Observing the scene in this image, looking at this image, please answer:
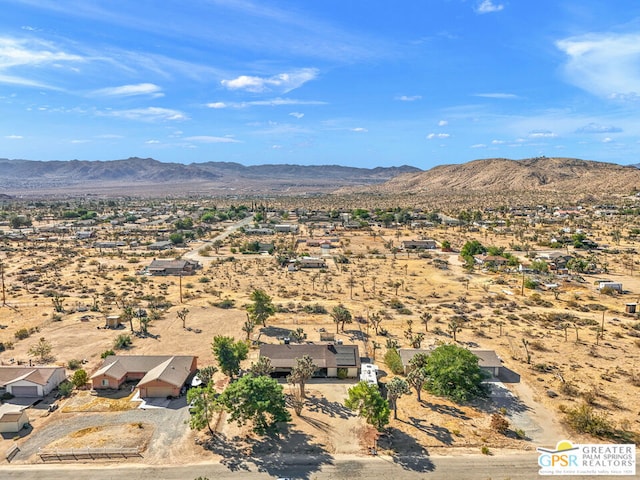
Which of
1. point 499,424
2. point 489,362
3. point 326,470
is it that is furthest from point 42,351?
point 489,362

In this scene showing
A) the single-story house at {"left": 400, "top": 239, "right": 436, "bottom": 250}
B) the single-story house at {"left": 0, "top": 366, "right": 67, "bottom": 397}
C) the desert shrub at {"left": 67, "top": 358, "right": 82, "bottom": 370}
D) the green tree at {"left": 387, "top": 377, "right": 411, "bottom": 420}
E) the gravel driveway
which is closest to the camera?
the gravel driveway

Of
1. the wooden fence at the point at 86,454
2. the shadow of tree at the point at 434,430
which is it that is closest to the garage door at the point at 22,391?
the wooden fence at the point at 86,454

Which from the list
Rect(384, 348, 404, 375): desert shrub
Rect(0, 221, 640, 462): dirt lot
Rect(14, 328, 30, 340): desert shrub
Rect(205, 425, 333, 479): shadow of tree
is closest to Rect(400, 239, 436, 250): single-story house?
Rect(0, 221, 640, 462): dirt lot

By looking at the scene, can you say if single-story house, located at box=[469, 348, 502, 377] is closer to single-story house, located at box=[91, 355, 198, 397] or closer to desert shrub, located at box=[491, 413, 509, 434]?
desert shrub, located at box=[491, 413, 509, 434]

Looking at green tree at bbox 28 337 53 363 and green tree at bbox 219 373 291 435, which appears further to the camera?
green tree at bbox 28 337 53 363

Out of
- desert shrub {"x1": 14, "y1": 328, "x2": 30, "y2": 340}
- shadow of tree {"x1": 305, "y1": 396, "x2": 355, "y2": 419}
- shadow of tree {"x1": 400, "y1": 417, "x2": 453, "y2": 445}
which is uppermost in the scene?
desert shrub {"x1": 14, "y1": 328, "x2": 30, "y2": 340}

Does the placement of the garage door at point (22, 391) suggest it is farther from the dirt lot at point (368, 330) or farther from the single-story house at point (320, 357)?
the single-story house at point (320, 357)
